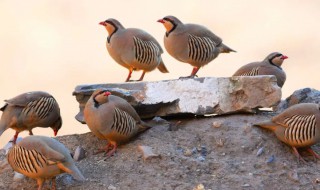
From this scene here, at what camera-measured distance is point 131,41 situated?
10086mm

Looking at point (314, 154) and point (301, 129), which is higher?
point (301, 129)

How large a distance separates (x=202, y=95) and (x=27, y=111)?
2.38 metres

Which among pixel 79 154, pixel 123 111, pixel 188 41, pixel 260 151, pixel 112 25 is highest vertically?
pixel 112 25

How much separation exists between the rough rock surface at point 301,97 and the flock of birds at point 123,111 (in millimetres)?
289

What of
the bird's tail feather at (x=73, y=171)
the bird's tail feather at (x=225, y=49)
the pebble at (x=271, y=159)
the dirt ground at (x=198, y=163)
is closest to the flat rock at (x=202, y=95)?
the dirt ground at (x=198, y=163)

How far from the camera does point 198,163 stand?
27.0 feet

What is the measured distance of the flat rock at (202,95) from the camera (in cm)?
916

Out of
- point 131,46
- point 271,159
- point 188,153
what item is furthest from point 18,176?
point 271,159

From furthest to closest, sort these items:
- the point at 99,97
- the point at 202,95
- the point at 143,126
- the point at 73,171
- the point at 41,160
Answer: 1. the point at 202,95
2. the point at 143,126
3. the point at 99,97
4. the point at 41,160
5. the point at 73,171

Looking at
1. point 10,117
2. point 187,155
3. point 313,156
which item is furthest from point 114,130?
point 313,156

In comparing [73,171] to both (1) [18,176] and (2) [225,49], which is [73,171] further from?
(2) [225,49]

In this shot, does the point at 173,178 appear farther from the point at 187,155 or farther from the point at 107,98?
the point at 107,98

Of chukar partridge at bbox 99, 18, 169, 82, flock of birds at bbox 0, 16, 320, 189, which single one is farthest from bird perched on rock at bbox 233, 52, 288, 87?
chukar partridge at bbox 99, 18, 169, 82

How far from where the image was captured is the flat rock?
9.16m
